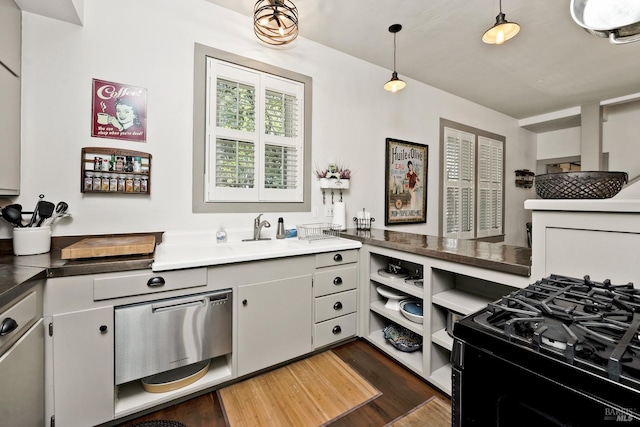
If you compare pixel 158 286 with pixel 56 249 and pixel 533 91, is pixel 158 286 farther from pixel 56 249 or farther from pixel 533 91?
pixel 533 91

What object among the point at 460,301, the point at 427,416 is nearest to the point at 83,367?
the point at 427,416

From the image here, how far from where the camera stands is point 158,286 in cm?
151

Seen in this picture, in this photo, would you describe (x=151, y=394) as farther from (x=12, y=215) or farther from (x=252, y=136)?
(x=252, y=136)

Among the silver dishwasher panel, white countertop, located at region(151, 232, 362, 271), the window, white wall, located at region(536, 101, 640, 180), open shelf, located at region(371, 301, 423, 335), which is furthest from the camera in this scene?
white wall, located at region(536, 101, 640, 180)

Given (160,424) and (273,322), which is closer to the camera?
(160,424)

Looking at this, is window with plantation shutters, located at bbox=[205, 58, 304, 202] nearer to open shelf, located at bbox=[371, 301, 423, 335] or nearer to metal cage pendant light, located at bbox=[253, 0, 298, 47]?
metal cage pendant light, located at bbox=[253, 0, 298, 47]

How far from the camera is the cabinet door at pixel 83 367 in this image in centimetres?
133

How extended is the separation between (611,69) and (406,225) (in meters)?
3.20

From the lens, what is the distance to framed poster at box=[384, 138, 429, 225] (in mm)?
3344

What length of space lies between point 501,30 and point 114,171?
114 inches

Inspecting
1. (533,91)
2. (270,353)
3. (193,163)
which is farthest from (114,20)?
(533,91)

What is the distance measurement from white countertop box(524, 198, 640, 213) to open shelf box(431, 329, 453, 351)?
1.00 metres

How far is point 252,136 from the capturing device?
240 centimetres

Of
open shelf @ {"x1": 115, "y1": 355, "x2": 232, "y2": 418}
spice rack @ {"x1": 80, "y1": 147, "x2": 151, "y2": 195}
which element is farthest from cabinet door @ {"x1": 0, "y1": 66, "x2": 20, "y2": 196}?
open shelf @ {"x1": 115, "y1": 355, "x2": 232, "y2": 418}
